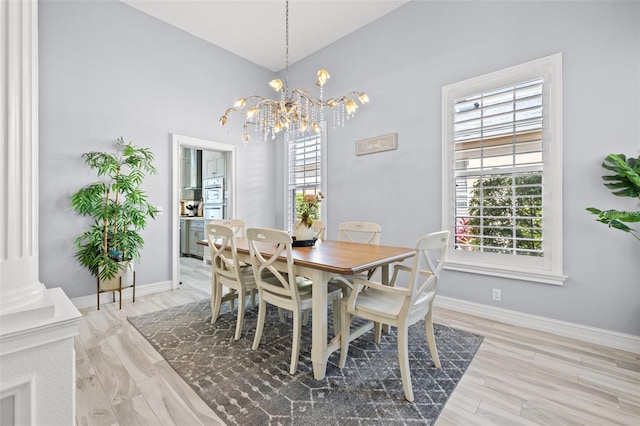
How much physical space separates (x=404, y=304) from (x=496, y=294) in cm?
173

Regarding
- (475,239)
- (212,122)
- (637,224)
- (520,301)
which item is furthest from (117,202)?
(637,224)

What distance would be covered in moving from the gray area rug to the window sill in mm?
705

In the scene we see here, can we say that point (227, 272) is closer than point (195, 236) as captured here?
Yes

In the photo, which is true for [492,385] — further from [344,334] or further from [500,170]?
[500,170]

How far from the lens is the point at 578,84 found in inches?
97.9

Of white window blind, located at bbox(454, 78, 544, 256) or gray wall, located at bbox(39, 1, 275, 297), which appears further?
gray wall, located at bbox(39, 1, 275, 297)

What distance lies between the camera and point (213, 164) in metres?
6.16

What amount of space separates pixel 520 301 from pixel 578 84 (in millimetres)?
1988

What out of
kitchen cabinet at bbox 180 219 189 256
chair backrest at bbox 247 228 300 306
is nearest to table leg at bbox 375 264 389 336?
chair backrest at bbox 247 228 300 306

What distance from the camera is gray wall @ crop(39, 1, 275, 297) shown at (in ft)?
10.2

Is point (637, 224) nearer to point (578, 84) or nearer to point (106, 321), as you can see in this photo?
point (578, 84)

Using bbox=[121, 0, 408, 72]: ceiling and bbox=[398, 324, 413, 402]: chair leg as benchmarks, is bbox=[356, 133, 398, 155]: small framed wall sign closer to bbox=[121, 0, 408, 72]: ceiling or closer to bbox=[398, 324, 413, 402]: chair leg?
bbox=[121, 0, 408, 72]: ceiling

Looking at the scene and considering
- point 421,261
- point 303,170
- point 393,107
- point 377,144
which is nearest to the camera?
point 421,261

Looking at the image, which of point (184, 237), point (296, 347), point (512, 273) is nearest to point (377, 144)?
point (512, 273)
